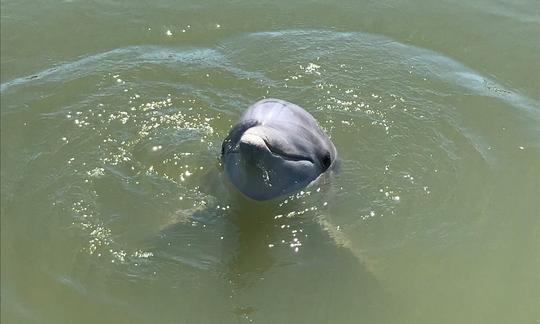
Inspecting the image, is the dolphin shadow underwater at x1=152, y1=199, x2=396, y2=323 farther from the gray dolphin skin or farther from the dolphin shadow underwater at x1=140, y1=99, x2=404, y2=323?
the gray dolphin skin

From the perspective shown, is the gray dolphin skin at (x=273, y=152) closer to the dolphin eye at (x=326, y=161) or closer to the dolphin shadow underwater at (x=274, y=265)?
the dolphin eye at (x=326, y=161)

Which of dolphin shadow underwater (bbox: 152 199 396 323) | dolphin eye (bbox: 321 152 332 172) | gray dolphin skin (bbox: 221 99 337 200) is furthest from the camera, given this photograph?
dolphin eye (bbox: 321 152 332 172)

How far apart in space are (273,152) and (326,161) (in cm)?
121

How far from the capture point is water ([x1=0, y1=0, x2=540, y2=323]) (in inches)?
265

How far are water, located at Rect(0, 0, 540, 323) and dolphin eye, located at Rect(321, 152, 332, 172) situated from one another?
169 mm

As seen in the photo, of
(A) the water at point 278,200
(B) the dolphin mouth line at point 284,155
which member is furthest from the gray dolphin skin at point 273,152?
(A) the water at point 278,200

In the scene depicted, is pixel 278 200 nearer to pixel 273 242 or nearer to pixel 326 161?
pixel 273 242

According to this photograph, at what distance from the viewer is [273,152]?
6.82 m

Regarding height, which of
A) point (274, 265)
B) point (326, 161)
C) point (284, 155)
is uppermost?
point (284, 155)

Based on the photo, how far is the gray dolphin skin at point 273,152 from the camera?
672 cm

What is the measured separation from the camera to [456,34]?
37.0ft

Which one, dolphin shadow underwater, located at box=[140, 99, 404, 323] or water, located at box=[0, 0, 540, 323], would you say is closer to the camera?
dolphin shadow underwater, located at box=[140, 99, 404, 323]

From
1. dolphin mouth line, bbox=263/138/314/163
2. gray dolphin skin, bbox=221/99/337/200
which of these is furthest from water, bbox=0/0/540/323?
dolphin mouth line, bbox=263/138/314/163

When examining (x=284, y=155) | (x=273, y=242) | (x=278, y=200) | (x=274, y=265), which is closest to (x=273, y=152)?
(x=284, y=155)
